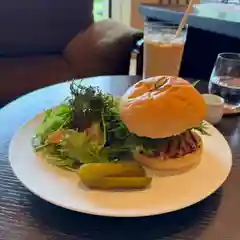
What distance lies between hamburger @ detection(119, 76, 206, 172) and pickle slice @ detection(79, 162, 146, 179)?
0.18 feet

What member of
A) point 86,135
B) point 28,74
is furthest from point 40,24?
point 86,135

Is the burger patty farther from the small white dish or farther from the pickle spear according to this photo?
the small white dish

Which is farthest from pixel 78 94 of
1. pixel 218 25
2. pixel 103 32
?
pixel 103 32

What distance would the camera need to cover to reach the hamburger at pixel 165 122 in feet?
2.54

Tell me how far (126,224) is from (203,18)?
4.43ft

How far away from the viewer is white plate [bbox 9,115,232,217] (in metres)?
0.70

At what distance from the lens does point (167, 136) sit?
2.55 feet

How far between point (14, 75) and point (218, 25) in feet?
3.54

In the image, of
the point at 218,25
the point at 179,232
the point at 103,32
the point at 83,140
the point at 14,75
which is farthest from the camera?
the point at 103,32

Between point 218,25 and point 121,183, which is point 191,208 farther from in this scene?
point 218,25

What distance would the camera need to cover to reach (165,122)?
768 mm

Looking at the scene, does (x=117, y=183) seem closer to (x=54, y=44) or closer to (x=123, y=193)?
(x=123, y=193)

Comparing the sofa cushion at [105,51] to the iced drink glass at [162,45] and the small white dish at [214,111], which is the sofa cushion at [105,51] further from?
the small white dish at [214,111]

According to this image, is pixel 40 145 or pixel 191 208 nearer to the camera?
pixel 191 208
